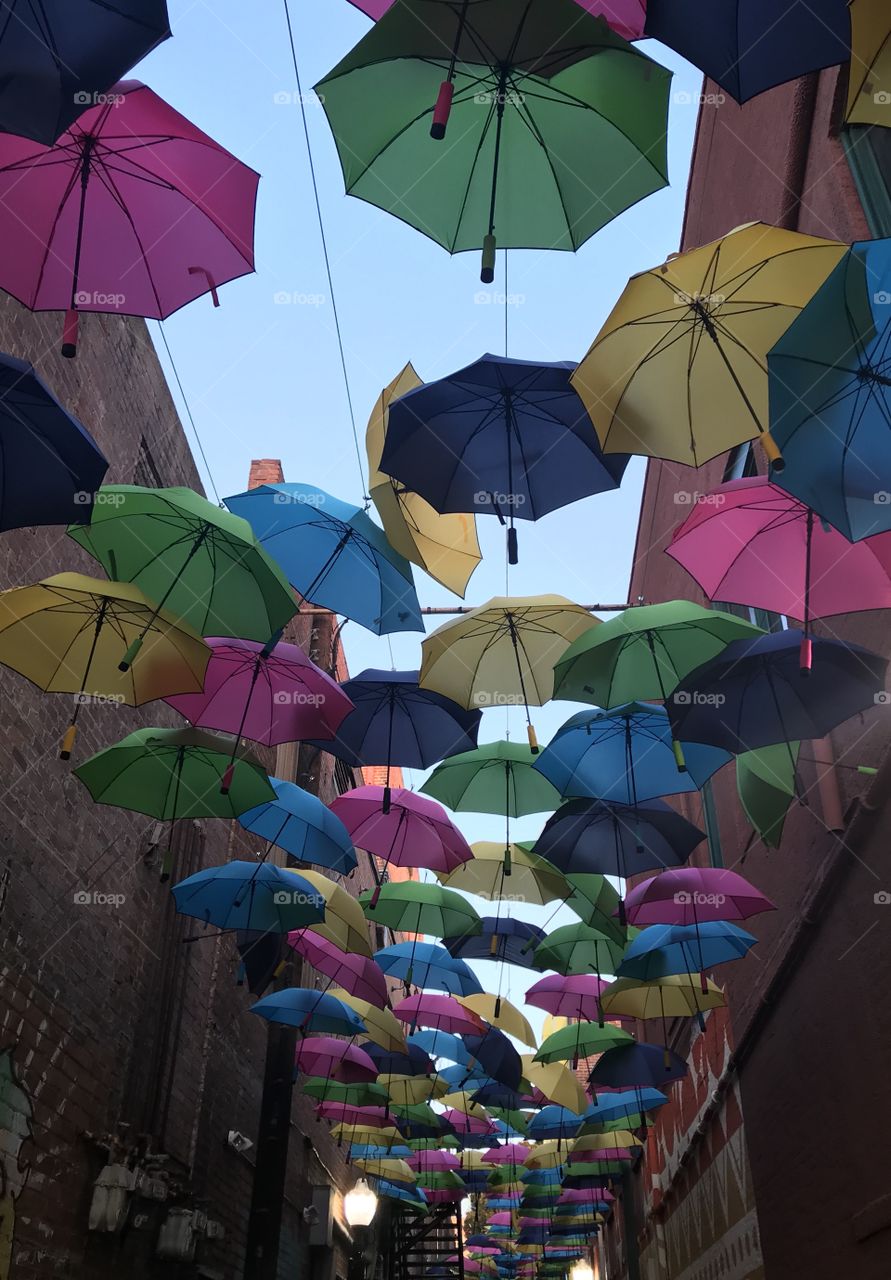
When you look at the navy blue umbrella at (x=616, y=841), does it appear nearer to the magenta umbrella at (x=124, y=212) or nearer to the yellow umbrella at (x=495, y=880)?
the yellow umbrella at (x=495, y=880)

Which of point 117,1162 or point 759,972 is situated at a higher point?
point 759,972

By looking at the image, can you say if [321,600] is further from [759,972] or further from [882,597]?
[759,972]

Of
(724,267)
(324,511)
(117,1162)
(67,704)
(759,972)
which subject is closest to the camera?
(724,267)

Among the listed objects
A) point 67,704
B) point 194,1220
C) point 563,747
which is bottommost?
point 194,1220

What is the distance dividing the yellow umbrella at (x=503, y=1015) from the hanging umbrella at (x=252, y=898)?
367 centimetres

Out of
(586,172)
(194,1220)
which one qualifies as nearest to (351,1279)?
(194,1220)

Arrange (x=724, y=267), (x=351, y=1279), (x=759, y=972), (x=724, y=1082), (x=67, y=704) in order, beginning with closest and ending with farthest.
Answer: (x=724, y=267) → (x=67, y=704) → (x=759, y=972) → (x=724, y=1082) → (x=351, y=1279)

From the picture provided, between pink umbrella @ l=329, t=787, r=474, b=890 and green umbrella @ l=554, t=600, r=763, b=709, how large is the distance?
2.41 metres

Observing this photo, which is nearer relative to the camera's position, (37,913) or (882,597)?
(882,597)

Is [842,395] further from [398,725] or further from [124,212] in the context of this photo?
[398,725]

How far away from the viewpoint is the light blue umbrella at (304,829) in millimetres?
7938

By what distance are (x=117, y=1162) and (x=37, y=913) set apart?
253 centimetres

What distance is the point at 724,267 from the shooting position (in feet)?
15.2

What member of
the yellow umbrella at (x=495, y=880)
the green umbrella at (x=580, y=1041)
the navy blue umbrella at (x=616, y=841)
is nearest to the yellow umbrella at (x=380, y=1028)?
the green umbrella at (x=580, y=1041)
